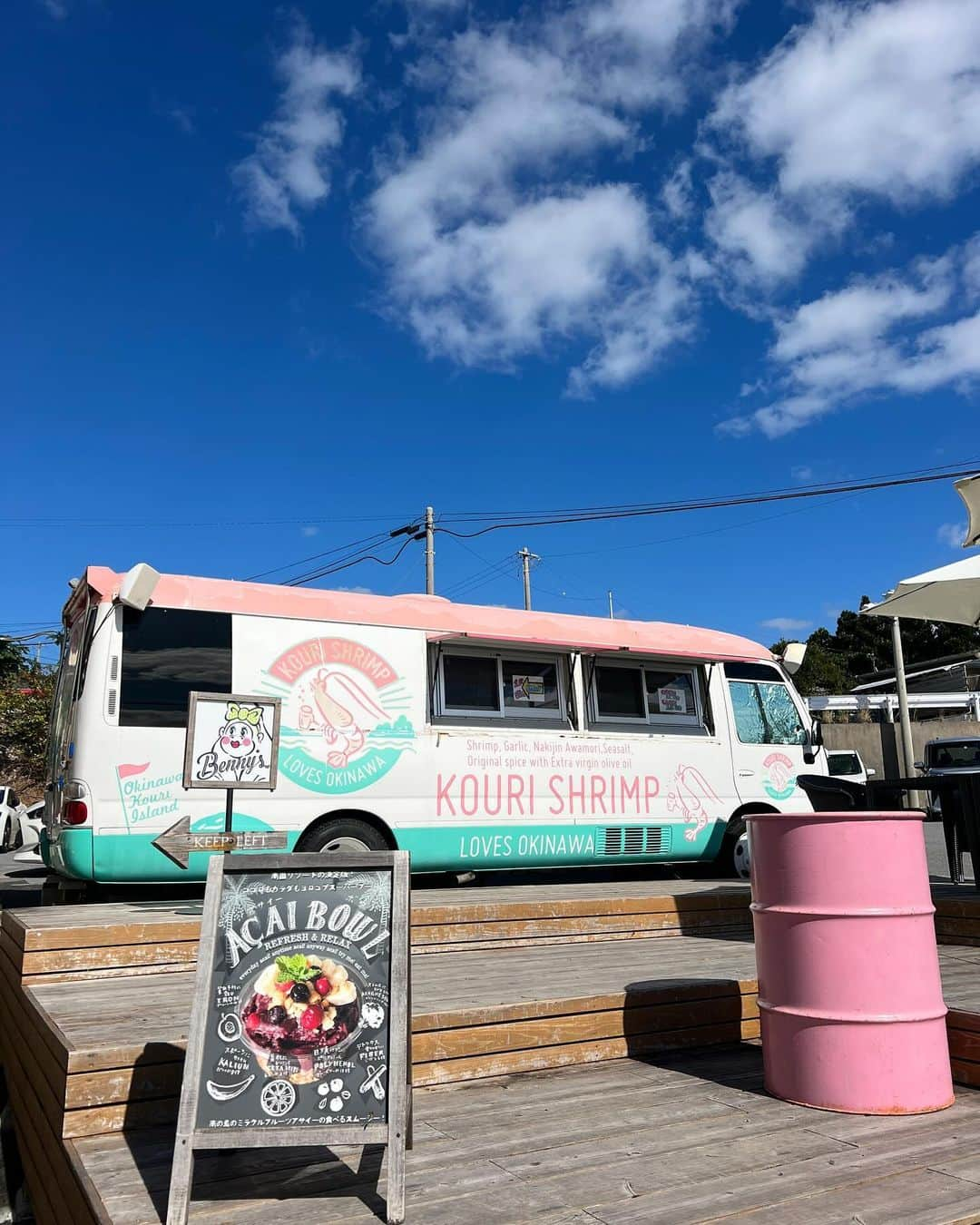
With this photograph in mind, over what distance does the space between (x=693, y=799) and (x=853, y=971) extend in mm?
5662

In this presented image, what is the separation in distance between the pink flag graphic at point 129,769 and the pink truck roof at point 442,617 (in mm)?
1248

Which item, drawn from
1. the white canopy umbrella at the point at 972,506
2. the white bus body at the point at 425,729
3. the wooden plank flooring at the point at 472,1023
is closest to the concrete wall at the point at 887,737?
the white bus body at the point at 425,729

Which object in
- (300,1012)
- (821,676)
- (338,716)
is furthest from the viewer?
(821,676)

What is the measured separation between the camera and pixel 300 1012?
272 centimetres

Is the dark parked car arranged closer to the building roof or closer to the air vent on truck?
the air vent on truck

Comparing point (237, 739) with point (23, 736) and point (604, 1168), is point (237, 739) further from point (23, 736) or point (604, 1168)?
point (23, 736)

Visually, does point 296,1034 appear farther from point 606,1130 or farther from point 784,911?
point 784,911

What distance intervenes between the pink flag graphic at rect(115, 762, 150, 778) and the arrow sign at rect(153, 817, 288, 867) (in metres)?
1.47

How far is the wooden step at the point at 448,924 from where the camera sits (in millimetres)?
4656

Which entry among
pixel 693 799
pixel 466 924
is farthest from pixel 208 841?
pixel 693 799

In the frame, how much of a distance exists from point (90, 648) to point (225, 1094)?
489cm

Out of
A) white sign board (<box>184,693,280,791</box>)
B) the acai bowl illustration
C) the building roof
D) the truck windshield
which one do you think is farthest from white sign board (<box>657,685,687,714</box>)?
the building roof

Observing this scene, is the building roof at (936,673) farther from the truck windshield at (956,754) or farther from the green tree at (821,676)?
the truck windshield at (956,754)

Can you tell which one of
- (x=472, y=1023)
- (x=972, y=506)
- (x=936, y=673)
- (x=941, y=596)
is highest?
(x=936, y=673)
